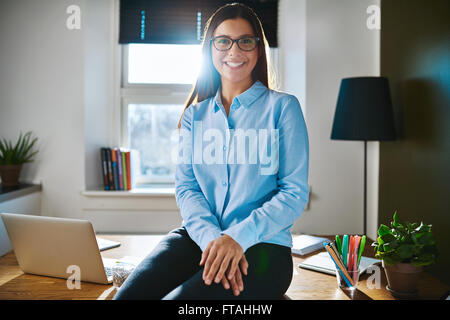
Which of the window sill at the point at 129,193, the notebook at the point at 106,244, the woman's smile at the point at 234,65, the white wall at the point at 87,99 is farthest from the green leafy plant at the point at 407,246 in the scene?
the window sill at the point at 129,193

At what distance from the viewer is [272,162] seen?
108 cm

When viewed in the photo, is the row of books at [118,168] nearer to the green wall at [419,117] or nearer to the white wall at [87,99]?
the white wall at [87,99]

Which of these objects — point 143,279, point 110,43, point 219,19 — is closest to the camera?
point 143,279

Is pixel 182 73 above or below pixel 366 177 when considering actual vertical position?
above

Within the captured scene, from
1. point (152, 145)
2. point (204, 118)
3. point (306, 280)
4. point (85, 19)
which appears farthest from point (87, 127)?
point (306, 280)

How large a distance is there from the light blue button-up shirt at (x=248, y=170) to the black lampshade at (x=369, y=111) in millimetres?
997

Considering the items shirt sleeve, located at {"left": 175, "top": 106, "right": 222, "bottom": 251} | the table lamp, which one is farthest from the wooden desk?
the table lamp

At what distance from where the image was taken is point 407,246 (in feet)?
3.07

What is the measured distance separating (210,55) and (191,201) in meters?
0.48

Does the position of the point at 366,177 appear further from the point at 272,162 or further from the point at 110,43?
the point at 110,43

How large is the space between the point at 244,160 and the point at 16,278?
74cm

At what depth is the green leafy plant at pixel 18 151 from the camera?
224cm

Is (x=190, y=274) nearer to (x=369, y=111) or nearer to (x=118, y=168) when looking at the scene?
(x=369, y=111)

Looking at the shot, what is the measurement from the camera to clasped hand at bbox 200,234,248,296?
34.8 inches
